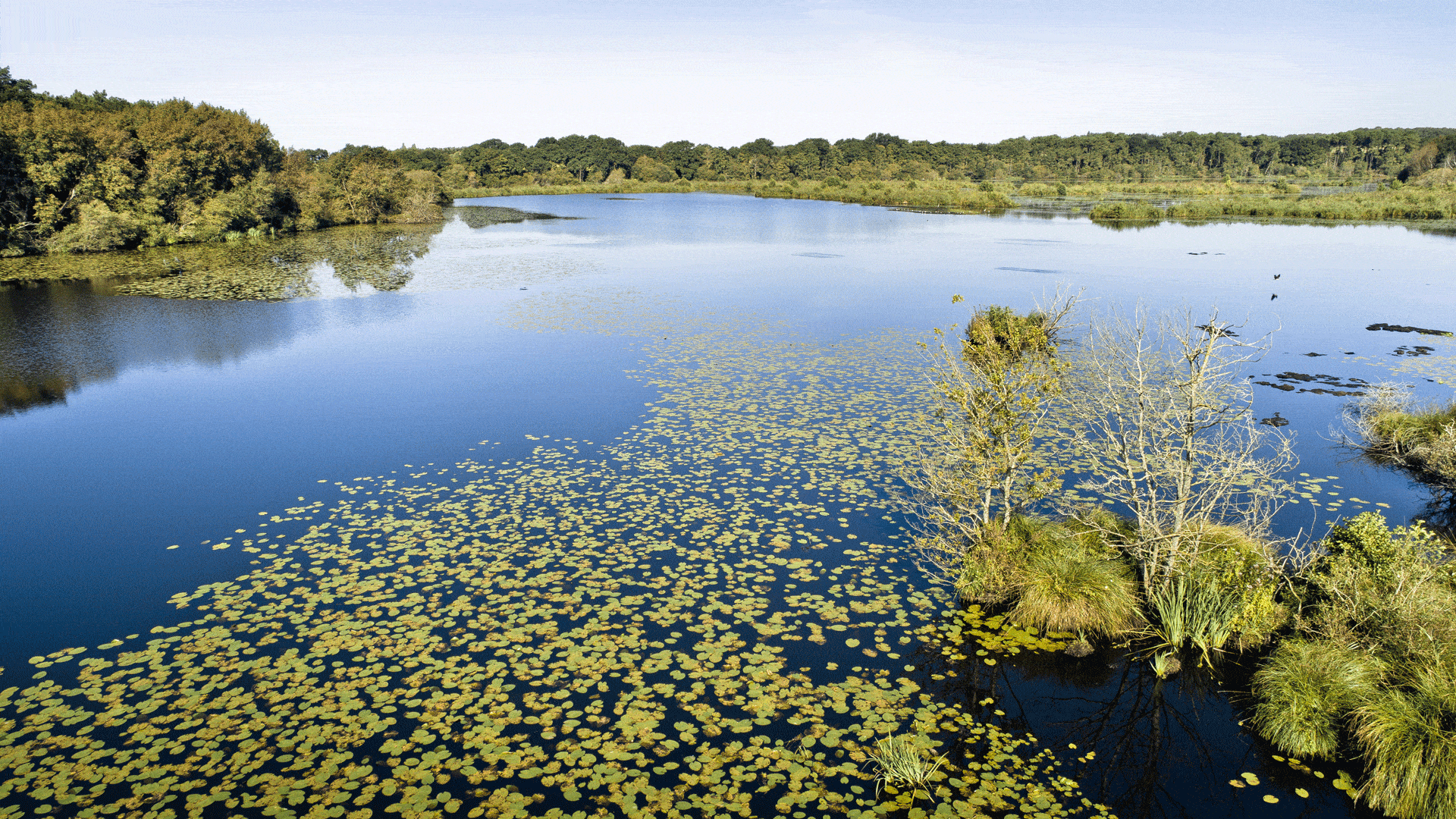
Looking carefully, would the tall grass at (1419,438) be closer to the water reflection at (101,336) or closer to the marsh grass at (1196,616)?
the marsh grass at (1196,616)

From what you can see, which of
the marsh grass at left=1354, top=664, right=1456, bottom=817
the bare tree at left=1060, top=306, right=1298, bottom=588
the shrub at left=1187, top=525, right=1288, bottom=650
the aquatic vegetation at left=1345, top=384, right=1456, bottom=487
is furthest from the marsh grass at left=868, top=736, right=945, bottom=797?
the aquatic vegetation at left=1345, top=384, right=1456, bottom=487

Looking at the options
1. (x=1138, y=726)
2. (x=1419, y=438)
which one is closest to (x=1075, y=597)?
(x=1138, y=726)

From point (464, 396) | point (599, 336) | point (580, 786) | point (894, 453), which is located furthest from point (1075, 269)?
point (580, 786)

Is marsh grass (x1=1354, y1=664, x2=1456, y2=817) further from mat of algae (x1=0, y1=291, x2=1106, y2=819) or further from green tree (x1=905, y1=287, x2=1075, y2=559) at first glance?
green tree (x1=905, y1=287, x2=1075, y2=559)

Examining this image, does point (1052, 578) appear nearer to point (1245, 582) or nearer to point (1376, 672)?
point (1245, 582)

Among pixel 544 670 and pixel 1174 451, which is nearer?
pixel 544 670

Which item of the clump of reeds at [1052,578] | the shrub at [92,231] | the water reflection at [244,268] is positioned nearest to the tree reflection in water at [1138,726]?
the clump of reeds at [1052,578]
